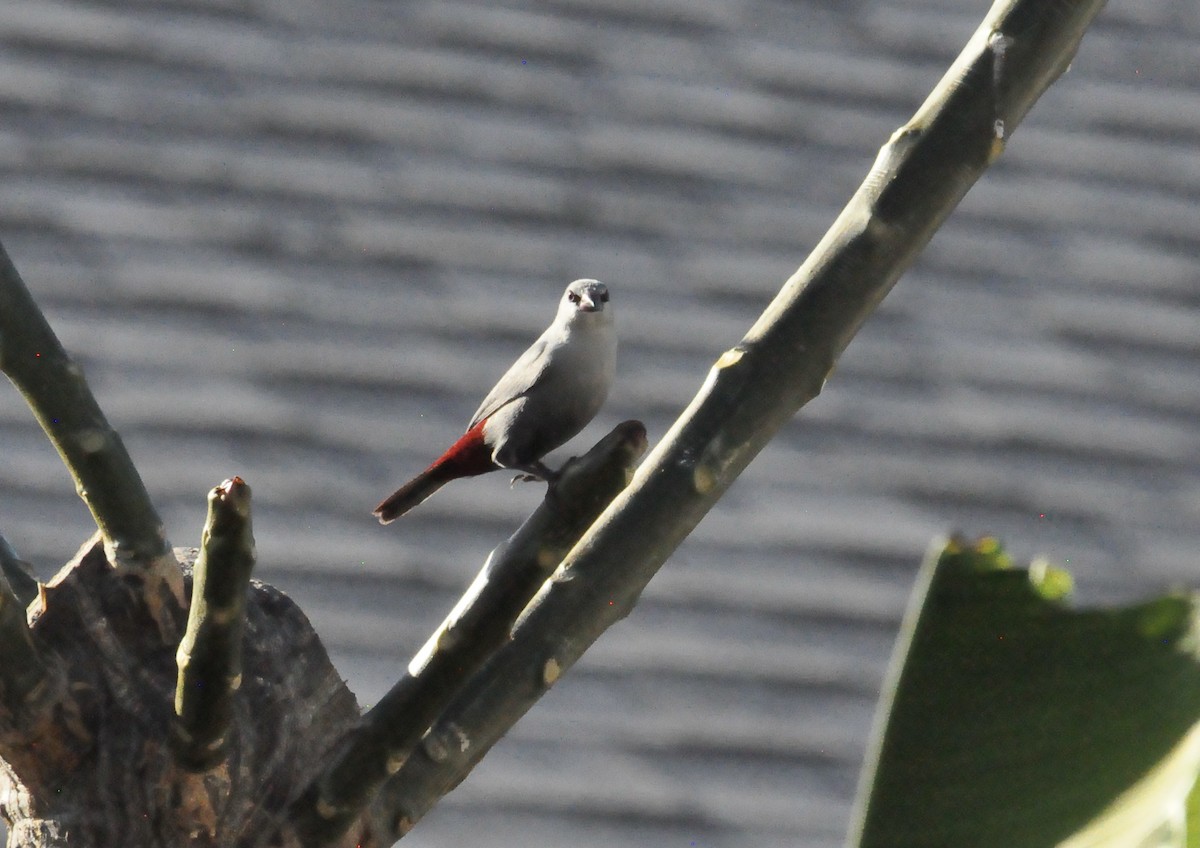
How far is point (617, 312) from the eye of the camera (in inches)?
128

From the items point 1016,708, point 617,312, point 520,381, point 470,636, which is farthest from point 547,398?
point 617,312

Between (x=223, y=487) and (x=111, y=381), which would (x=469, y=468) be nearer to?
(x=223, y=487)

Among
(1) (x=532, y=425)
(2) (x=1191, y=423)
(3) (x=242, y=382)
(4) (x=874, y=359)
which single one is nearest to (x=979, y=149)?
(1) (x=532, y=425)

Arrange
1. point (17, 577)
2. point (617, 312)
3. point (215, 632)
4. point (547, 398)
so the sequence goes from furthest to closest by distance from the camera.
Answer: point (617, 312), point (547, 398), point (17, 577), point (215, 632)

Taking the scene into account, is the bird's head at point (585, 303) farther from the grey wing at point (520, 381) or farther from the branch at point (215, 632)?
the branch at point (215, 632)

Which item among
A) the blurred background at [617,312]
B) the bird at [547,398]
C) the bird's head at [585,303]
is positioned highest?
the bird's head at [585,303]

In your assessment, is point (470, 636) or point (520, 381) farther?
point (520, 381)

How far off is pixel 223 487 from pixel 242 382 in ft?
8.19

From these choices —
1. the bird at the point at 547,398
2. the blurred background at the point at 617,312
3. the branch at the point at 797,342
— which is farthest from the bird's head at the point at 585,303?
the blurred background at the point at 617,312

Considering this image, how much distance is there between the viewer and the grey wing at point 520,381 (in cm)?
113

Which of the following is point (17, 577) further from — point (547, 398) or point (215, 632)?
point (547, 398)

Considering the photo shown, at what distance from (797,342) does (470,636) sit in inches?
8.5

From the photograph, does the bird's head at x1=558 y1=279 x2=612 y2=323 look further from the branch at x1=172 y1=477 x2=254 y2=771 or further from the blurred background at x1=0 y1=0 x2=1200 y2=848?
the blurred background at x1=0 y1=0 x2=1200 y2=848

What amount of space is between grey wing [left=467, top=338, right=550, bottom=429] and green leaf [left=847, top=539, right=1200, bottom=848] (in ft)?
1.70
